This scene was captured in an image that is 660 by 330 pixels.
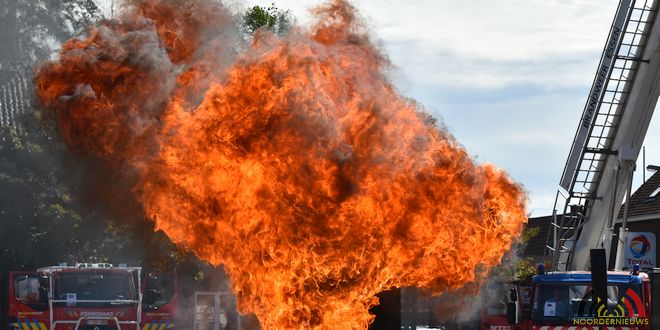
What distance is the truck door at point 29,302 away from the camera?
24641 millimetres

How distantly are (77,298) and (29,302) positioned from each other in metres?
1.15

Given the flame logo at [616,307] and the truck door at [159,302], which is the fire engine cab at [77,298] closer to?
the truck door at [159,302]

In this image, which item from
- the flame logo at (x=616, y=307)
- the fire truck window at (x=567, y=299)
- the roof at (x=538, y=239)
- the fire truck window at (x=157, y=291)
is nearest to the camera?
the flame logo at (x=616, y=307)

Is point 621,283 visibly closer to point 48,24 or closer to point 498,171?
point 498,171

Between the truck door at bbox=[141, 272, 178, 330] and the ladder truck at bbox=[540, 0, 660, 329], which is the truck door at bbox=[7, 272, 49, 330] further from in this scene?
the ladder truck at bbox=[540, 0, 660, 329]

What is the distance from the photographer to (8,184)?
30.7 meters

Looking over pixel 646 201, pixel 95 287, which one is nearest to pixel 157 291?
pixel 95 287

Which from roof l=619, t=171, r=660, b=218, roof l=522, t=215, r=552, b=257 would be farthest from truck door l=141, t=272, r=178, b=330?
roof l=522, t=215, r=552, b=257

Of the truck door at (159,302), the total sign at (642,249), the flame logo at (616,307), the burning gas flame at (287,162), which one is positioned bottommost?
the truck door at (159,302)

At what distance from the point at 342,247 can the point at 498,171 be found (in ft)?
11.6

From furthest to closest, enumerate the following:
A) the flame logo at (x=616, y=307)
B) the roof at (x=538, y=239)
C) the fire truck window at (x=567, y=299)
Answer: the roof at (x=538, y=239), the fire truck window at (x=567, y=299), the flame logo at (x=616, y=307)

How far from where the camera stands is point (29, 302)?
24.8m

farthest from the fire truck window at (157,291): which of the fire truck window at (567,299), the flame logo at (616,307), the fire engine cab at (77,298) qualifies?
the flame logo at (616,307)

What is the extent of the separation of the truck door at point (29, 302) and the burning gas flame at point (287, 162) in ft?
33.1
